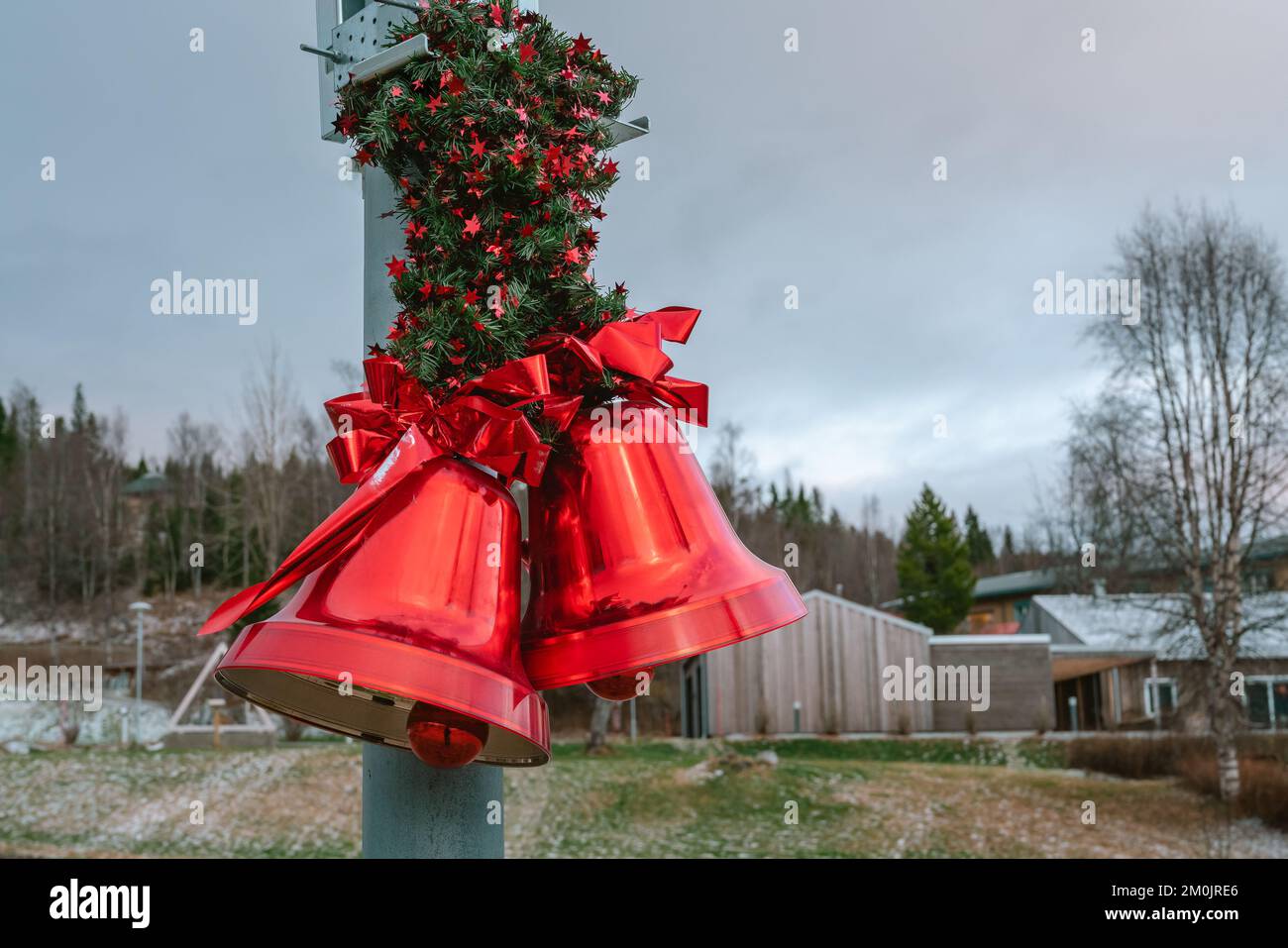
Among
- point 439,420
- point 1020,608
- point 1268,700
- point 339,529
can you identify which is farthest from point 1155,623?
point 339,529

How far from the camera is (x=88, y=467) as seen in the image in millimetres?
52031

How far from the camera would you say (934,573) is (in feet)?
164

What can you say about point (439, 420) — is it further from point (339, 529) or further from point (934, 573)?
point (934, 573)

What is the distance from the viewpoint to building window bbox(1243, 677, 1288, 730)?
100.0 feet

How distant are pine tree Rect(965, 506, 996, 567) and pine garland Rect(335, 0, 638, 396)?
259 feet

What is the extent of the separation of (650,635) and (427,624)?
0.44 m

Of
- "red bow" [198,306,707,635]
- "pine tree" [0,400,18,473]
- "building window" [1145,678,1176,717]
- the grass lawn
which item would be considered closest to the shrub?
the grass lawn

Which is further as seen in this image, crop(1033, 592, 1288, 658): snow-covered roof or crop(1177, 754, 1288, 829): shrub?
crop(1033, 592, 1288, 658): snow-covered roof

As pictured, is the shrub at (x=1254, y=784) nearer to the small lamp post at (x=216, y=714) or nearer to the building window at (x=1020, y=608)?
the small lamp post at (x=216, y=714)

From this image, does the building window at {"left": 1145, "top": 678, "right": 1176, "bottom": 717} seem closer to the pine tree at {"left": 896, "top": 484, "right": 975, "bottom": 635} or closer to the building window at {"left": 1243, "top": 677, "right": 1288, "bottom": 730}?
the building window at {"left": 1243, "top": 677, "right": 1288, "bottom": 730}

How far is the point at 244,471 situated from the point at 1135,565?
32640mm
